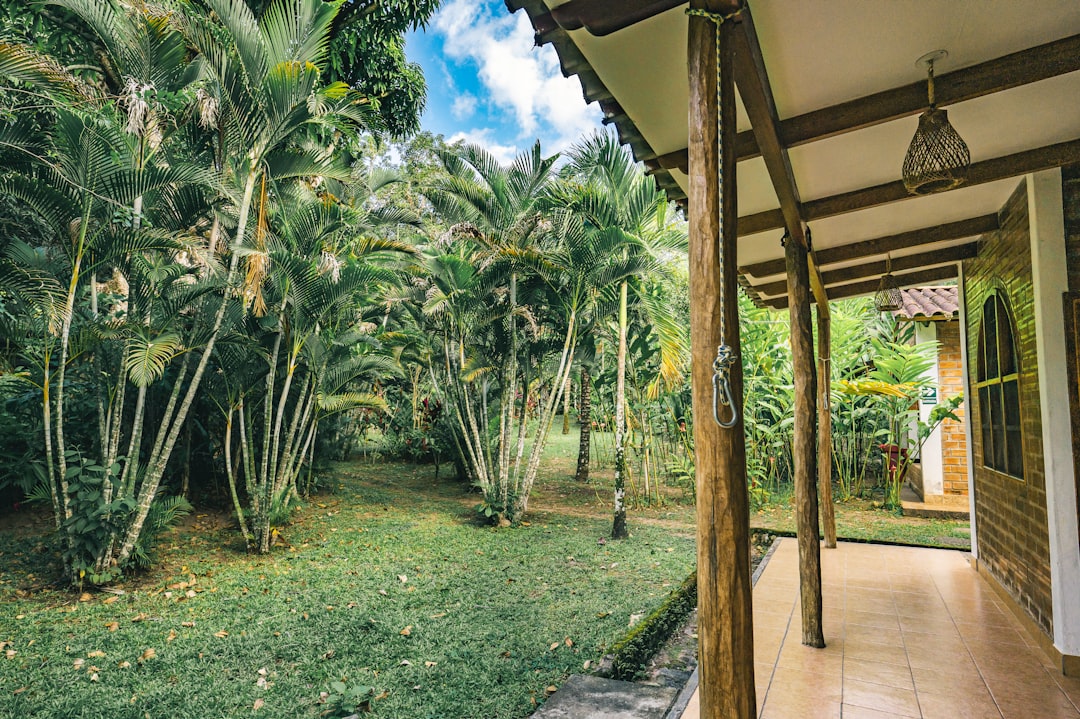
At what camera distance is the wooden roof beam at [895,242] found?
173 inches

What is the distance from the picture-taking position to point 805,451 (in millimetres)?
3672

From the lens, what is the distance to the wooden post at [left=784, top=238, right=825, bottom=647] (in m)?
3.59

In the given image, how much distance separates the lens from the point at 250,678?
3568mm

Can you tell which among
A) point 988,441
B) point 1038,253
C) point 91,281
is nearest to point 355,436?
point 91,281

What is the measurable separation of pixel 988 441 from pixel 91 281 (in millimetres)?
7632

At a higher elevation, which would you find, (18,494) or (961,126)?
(961,126)

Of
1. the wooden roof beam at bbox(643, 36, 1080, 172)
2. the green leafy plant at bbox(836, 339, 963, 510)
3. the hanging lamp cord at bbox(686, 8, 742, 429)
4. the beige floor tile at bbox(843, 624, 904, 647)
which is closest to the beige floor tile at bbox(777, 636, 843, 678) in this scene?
the beige floor tile at bbox(843, 624, 904, 647)

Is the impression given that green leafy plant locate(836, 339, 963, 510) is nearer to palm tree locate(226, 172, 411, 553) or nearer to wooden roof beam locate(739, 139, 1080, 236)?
wooden roof beam locate(739, 139, 1080, 236)

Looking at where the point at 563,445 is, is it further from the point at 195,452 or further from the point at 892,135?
the point at 892,135

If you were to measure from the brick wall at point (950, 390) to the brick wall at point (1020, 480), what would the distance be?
4.00 metres

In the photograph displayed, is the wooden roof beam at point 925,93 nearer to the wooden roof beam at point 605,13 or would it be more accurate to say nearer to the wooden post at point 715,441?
the wooden post at point 715,441

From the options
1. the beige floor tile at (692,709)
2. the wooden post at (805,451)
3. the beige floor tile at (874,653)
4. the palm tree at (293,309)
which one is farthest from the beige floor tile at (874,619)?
the palm tree at (293,309)

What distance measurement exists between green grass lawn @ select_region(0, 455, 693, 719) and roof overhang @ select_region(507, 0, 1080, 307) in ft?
9.99

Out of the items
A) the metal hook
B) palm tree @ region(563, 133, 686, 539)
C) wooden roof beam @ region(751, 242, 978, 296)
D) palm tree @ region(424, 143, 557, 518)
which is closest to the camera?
the metal hook
